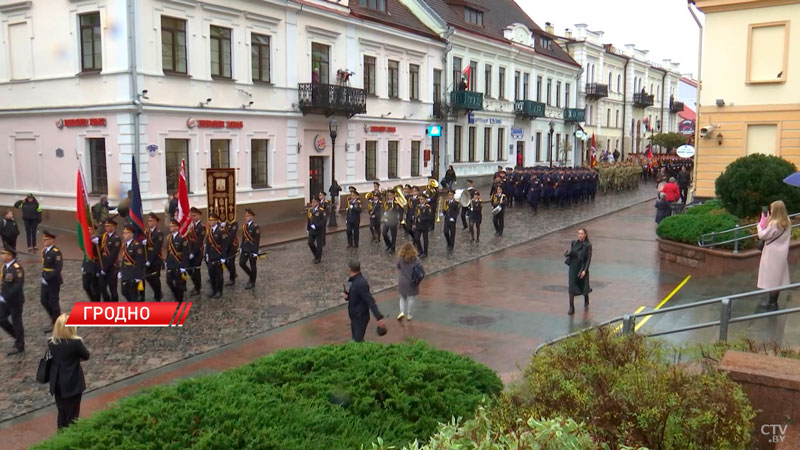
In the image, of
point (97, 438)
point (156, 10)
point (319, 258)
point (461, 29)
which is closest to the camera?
point (97, 438)

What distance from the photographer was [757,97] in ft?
72.6

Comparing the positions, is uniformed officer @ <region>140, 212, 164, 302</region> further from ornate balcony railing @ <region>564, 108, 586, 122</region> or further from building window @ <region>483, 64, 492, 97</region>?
ornate balcony railing @ <region>564, 108, 586, 122</region>

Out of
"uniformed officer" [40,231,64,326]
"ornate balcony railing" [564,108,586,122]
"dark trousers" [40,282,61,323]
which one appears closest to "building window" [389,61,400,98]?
"ornate balcony railing" [564,108,586,122]

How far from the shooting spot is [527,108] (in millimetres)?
45438

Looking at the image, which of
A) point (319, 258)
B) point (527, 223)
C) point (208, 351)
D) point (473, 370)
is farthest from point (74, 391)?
point (527, 223)

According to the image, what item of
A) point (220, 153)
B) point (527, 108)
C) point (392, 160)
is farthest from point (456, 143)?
point (220, 153)

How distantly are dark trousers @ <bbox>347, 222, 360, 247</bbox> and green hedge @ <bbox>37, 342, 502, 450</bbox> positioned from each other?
14.1m

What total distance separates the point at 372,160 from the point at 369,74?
399cm

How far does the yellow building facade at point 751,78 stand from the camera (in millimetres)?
21391

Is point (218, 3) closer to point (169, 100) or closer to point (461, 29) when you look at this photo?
point (169, 100)

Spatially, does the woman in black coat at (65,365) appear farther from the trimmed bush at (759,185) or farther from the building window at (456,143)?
the building window at (456,143)

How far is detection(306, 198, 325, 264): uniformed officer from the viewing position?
1789cm

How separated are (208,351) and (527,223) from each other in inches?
710
